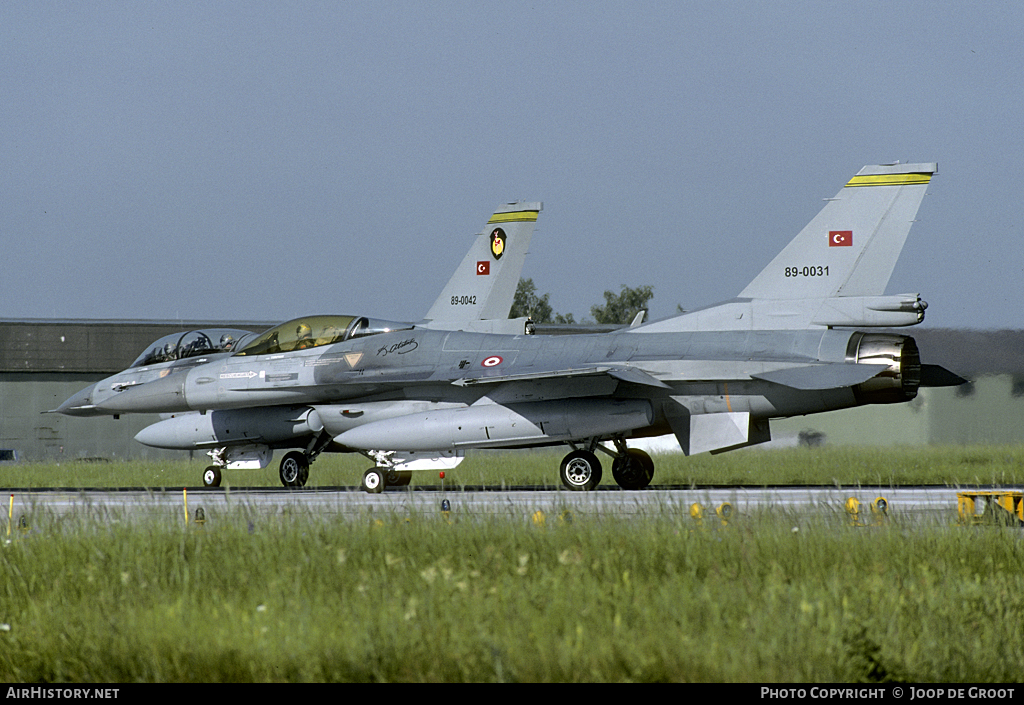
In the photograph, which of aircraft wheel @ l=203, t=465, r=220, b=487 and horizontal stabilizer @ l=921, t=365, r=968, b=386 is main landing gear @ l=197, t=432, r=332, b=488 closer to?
aircraft wheel @ l=203, t=465, r=220, b=487

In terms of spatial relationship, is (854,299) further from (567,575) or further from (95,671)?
(95,671)

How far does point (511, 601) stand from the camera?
5.25 meters

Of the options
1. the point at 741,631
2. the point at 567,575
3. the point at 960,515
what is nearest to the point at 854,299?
the point at 960,515

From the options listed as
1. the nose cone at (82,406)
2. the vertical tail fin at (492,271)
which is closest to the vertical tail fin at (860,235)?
the vertical tail fin at (492,271)

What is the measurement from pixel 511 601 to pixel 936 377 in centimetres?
1099

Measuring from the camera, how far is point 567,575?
6129 mm

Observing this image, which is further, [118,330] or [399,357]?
[118,330]

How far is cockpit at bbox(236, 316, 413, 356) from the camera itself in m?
16.8

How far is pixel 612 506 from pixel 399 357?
7.63 m

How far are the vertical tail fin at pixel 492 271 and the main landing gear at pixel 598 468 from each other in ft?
16.6

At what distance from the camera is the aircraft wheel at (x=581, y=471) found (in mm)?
14695

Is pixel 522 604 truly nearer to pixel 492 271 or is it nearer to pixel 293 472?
pixel 293 472
